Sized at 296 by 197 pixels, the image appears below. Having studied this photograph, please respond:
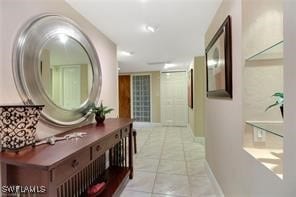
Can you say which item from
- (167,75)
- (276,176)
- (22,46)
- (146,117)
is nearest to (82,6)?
(22,46)

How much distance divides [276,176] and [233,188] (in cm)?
78

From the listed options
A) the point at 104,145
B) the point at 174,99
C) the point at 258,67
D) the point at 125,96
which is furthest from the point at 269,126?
the point at 125,96

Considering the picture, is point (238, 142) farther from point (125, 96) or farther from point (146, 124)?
point (125, 96)

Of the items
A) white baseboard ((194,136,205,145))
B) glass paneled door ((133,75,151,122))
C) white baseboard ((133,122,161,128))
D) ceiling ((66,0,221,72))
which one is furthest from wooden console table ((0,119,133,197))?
glass paneled door ((133,75,151,122))

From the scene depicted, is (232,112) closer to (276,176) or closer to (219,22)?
(276,176)

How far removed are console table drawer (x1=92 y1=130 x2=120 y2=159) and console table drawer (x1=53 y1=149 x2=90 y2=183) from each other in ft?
0.34

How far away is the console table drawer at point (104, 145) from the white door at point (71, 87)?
0.54m

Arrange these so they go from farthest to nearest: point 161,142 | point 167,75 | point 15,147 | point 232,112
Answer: point 167,75 < point 161,142 < point 232,112 < point 15,147

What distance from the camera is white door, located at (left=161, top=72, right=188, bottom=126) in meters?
6.76

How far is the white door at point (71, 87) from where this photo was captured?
1.85 m

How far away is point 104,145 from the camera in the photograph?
1.65m

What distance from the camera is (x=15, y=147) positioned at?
1132 millimetres

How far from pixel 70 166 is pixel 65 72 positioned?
3.48ft

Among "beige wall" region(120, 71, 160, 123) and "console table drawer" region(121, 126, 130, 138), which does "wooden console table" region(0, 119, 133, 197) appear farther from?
"beige wall" region(120, 71, 160, 123)
